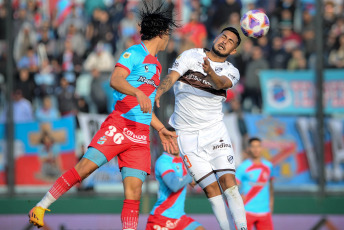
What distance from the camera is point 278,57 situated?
1311cm

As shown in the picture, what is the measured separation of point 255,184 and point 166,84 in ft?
10.0

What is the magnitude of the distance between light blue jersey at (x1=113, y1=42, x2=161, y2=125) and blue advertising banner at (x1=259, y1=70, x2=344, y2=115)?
21.8 feet

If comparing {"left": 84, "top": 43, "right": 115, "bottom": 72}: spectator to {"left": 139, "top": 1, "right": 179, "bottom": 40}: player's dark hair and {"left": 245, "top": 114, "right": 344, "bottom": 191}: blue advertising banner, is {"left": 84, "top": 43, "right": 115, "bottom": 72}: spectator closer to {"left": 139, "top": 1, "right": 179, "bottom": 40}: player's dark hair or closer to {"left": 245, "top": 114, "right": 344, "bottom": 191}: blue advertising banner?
{"left": 245, "top": 114, "right": 344, "bottom": 191}: blue advertising banner

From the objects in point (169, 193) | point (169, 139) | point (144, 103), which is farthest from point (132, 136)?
point (169, 193)

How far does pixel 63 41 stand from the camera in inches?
538

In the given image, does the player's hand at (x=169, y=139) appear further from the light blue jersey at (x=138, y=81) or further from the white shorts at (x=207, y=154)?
the white shorts at (x=207, y=154)

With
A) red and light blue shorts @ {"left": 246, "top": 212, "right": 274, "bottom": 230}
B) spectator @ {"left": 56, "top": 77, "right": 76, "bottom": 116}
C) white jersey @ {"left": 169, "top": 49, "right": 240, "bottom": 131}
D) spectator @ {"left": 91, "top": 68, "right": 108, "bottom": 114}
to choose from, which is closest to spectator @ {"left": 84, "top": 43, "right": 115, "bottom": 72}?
spectator @ {"left": 91, "top": 68, "right": 108, "bottom": 114}

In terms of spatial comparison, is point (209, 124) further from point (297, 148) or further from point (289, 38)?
point (289, 38)

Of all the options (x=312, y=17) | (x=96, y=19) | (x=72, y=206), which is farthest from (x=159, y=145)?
(x=312, y=17)

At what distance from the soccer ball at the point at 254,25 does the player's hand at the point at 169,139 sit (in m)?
1.49

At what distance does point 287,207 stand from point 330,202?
82 centimetres

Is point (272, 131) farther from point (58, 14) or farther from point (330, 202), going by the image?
point (58, 14)

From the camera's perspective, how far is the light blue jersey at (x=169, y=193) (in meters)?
7.54

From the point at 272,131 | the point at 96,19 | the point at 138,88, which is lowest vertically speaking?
the point at 272,131
